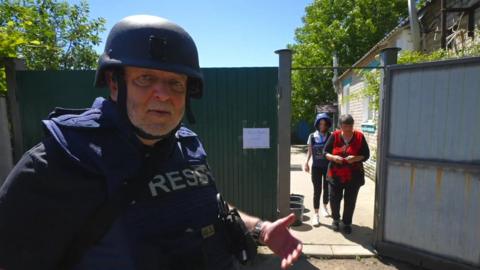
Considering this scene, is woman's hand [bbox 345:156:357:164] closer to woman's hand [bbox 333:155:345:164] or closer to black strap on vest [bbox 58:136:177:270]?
woman's hand [bbox 333:155:345:164]

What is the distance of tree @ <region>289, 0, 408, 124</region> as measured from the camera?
57.1 ft

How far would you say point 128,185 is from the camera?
1.10m

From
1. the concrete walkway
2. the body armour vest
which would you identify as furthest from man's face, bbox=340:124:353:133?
the body armour vest

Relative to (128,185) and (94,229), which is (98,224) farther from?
(128,185)

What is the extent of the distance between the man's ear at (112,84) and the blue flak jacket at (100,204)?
47 millimetres

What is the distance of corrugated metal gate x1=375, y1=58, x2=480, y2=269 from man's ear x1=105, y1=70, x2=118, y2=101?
3.17 m

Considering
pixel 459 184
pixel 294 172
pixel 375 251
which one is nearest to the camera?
pixel 459 184

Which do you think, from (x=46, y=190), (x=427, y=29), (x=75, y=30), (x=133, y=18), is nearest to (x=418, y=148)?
(x=133, y=18)

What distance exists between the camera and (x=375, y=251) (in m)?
3.79

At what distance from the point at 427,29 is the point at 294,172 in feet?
16.8

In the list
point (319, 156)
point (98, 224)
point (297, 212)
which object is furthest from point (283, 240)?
point (319, 156)

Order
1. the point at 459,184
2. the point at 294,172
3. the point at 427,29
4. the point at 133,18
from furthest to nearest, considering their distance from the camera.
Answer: the point at 294,172 < the point at 427,29 < the point at 459,184 < the point at 133,18

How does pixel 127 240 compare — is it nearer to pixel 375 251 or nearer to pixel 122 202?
pixel 122 202

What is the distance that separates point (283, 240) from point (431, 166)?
8.63 ft
